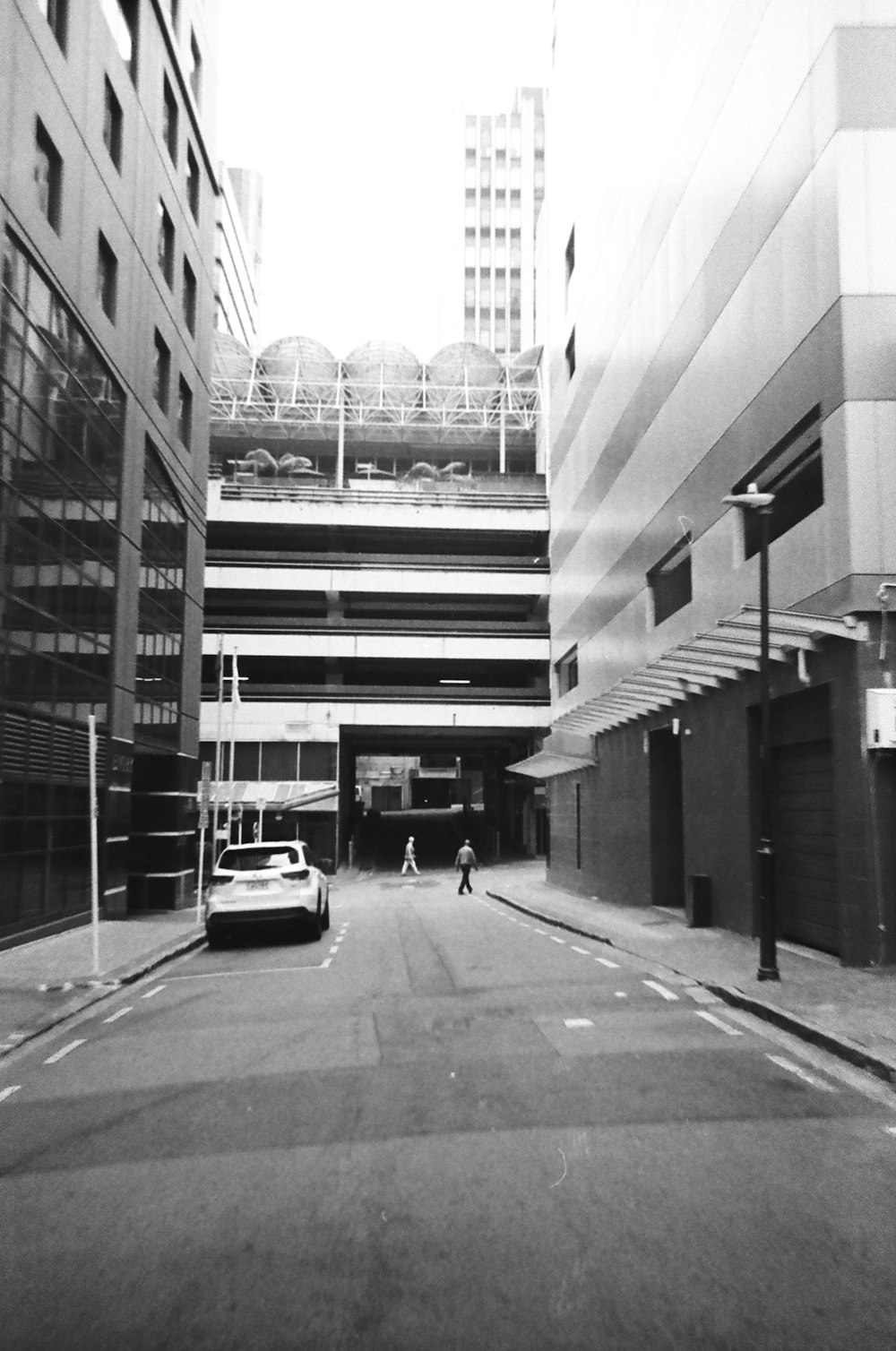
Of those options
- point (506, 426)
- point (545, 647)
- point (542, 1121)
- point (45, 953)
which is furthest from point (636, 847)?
point (506, 426)

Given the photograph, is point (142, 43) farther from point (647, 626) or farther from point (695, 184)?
point (647, 626)

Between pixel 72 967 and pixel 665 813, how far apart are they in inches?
515

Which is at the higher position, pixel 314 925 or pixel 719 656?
pixel 719 656

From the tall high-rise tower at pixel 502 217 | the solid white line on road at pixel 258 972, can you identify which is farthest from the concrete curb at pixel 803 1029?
the tall high-rise tower at pixel 502 217

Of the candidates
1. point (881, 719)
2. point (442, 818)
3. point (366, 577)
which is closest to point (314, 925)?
point (881, 719)

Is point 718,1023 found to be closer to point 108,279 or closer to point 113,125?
point 108,279

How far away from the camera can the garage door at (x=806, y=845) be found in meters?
14.6

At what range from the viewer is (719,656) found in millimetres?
15852

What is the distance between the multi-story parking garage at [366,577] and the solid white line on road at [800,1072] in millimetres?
45290

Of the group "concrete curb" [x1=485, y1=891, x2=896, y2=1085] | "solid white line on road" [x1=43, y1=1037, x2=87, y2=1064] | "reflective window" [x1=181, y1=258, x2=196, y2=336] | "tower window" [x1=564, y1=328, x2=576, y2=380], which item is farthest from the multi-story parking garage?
"solid white line on road" [x1=43, y1=1037, x2=87, y2=1064]

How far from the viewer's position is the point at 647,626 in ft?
78.1

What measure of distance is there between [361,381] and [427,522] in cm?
1163

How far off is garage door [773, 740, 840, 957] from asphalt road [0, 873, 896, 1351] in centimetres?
474

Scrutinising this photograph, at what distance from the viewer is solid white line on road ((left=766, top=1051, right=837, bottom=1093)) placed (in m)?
7.62
